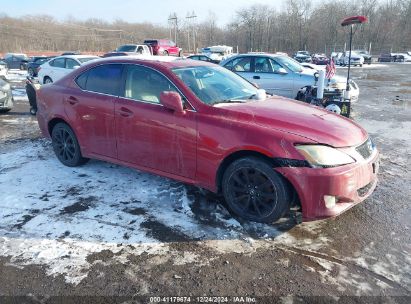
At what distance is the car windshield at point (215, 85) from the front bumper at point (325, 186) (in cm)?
125

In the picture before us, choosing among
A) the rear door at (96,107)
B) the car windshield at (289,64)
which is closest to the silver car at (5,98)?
the rear door at (96,107)

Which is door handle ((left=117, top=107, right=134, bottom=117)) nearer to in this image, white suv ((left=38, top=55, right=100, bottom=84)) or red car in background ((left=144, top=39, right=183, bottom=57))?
white suv ((left=38, top=55, right=100, bottom=84))

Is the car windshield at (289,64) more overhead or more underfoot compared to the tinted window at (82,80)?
more overhead

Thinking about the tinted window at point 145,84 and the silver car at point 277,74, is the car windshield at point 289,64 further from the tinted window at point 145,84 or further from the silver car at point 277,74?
the tinted window at point 145,84

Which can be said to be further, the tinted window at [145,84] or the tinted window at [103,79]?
the tinted window at [103,79]

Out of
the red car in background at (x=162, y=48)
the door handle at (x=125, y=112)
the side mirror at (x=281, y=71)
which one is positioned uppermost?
the red car in background at (x=162, y=48)

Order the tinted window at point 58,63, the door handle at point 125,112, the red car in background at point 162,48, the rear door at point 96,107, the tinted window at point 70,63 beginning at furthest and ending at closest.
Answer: the red car in background at point 162,48 → the tinted window at point 58,63 → the tinted window at point 70,63 → the rear door at point 96,107 → the door handle at point 125,112

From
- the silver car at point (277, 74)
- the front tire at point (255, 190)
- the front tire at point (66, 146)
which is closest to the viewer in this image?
the front tire at point (255, 190)

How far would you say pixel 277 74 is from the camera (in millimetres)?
10102

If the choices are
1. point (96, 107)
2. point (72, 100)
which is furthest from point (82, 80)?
point (96, 107)

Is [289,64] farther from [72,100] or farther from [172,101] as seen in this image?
[172,101]

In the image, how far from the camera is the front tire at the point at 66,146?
5.12 meters

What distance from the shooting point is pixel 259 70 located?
34.0ft

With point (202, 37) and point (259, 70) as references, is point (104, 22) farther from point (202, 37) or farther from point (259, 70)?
point (259, 70)
